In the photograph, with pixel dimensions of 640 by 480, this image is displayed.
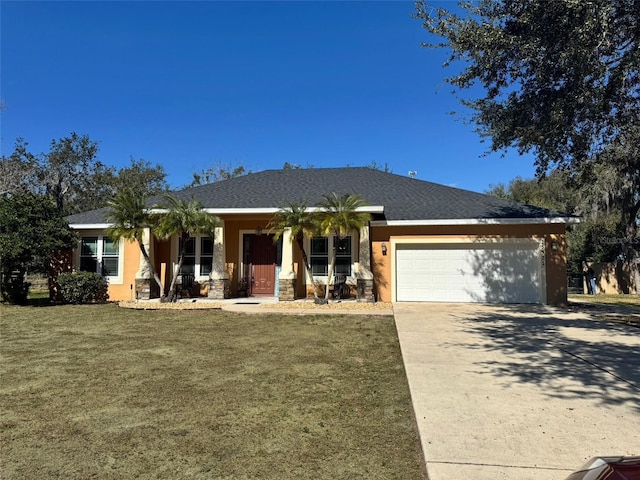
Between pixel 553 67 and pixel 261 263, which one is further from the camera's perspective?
pixel 261 263

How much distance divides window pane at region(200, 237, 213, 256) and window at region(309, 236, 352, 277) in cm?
381

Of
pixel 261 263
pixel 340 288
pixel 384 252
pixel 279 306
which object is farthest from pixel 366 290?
pixel 261 263

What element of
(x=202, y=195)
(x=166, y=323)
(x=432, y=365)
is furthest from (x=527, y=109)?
(x=202, y=195)

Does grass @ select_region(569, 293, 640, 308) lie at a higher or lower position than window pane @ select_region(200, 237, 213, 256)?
lower

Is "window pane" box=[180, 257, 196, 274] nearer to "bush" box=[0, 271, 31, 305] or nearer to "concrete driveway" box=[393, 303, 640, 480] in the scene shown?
"bush" box=[0, 271, 31, 305]

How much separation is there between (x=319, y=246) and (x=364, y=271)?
7.15 feet

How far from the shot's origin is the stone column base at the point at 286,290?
13648 millimetres

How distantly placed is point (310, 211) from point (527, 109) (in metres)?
6.57

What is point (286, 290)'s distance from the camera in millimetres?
13688

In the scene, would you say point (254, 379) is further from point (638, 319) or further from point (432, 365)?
point (638, 319)

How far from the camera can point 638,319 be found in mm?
10633

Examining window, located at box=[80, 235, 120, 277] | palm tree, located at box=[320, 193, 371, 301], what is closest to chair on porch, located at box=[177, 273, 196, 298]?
window, located at box=[80, 235, 120, 277]

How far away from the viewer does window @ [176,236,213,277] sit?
1554 centimetres

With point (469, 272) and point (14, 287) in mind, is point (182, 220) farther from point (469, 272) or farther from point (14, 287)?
point (469, 272)
